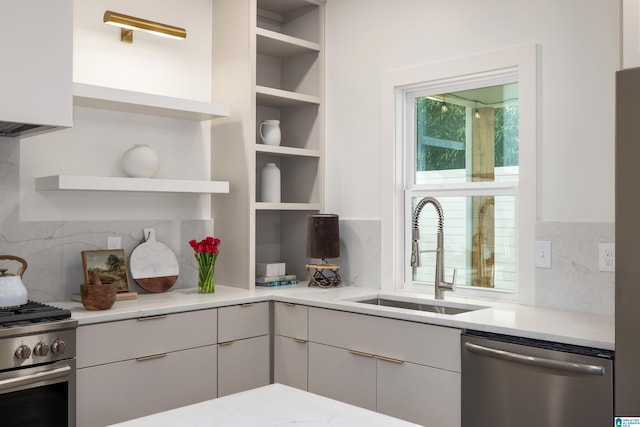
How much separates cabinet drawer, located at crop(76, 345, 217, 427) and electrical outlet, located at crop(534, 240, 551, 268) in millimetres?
1598

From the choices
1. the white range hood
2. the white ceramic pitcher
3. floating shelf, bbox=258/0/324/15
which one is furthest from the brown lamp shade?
the white range hood

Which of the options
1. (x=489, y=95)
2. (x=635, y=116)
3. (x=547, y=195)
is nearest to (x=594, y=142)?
(x=547, y=195)

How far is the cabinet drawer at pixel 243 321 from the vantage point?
10.0 feet

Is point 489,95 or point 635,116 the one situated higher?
point 489,95

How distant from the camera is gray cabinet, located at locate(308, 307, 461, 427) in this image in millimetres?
2510

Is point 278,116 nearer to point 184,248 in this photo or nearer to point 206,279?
point 184,248

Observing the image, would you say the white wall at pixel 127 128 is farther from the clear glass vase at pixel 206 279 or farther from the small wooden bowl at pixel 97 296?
the small wooden bowl at pixel 97 296

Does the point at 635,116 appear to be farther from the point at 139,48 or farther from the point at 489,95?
the point at 139,48

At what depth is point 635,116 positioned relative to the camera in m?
1.86

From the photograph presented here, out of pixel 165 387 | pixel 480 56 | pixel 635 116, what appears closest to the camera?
pixel 635 116

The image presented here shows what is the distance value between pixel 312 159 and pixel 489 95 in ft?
3.96

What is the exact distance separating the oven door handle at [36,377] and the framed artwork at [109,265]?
2.29 ft

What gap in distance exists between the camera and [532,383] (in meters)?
2.23

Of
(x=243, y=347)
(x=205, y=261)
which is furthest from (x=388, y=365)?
(x=205, y=261)
